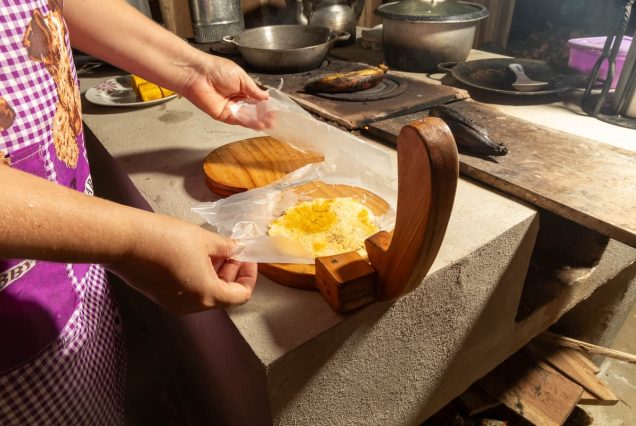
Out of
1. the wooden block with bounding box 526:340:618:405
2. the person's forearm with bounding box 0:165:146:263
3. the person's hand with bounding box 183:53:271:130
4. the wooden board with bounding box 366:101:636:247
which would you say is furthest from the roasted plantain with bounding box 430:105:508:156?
the wooden block with bounding box 526:340:618:405

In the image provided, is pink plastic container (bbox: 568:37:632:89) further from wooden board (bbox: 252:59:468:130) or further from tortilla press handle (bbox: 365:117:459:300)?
tortilla press handle (bbox: 365:117:459:300)

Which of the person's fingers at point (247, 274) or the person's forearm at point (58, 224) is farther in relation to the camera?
the person's fingers at point (247, 274)

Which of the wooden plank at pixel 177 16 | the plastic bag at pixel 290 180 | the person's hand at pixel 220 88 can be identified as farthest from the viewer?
the wooden plank at pixel 177 16

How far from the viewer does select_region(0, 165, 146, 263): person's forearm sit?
0.42 metres

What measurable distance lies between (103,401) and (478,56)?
1.91m

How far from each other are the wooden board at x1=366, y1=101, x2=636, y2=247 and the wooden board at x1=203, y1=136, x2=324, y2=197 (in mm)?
309

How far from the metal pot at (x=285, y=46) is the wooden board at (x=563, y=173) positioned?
48 centimetres

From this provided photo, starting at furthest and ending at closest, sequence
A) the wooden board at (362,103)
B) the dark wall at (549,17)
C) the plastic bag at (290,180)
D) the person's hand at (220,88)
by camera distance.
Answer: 1. the dark wall at (549,17)
2. the wooden board at (362,103)
3. the person's hand at (220,88)
4. the plastic bag at (290,180)

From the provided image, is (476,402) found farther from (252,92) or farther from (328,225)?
(252,92)

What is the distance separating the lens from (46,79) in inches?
26.3

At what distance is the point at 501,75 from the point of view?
1563mm

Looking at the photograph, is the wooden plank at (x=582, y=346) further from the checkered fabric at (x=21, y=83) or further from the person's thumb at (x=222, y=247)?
the checkered fabric at (x=21, y=83)

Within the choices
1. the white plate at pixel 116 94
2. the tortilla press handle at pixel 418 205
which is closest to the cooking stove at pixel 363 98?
the white plate at pixel 116 94

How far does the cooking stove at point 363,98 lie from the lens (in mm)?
1223
